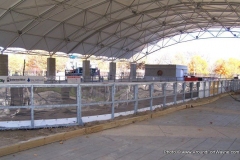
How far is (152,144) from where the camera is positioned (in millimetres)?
6383

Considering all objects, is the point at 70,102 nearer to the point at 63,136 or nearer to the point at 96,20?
the point at 63,136

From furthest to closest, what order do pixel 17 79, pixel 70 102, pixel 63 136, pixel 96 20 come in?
pixel 96 20 → pixel 17 79 → pixel 70 102 → pixel 63 136

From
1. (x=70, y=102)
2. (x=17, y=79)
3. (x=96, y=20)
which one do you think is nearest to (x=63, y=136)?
(x=70, y=102)

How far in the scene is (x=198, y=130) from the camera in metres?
8.10

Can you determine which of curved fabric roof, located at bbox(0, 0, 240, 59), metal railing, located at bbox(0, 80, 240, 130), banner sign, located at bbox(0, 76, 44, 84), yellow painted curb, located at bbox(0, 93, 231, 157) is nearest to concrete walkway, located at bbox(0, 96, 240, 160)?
yellow painted curb, located at bbox(0, 93, 231, 157)

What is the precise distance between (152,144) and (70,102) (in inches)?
135

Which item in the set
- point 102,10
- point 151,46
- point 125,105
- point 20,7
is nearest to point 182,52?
point 151,46

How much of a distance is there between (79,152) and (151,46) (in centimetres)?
5568

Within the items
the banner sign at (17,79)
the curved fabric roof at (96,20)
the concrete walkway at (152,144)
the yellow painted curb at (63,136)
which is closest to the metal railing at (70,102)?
the yellow painted curb at (63,136)

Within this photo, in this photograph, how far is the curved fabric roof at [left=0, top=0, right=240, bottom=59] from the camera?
27.8 meters

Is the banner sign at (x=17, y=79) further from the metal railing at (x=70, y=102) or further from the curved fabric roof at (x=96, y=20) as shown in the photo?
the curved fabric roof at (x=96, y=20)

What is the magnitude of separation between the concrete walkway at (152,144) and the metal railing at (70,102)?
117 cm

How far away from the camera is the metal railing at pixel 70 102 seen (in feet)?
23.9

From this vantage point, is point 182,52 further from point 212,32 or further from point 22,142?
point 22,142
